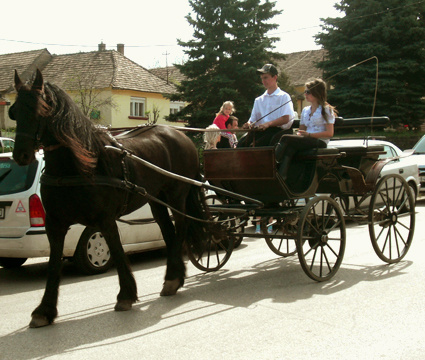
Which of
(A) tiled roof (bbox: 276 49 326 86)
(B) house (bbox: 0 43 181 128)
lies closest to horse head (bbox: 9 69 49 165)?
(B) house (bbox: 0 43 181 128)

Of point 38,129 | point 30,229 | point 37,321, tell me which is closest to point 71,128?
point 38,129

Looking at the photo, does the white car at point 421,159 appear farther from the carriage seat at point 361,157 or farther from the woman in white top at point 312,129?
the woman in white top at point 312,129

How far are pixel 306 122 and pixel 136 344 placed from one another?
3926mm

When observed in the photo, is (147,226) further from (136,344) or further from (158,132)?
(136,344)

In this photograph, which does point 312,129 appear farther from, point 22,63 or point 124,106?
point 22,63

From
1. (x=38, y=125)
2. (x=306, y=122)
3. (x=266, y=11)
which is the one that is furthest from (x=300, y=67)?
(x=38, y=125)

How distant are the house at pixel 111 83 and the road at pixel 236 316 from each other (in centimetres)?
2697

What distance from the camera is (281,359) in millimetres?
3910

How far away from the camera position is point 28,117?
4.58 meters

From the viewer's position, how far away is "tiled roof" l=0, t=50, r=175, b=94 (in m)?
35.6

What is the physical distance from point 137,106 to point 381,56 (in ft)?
56.2

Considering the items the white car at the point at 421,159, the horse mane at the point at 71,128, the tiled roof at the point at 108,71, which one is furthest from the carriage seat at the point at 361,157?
the tiled roof at the point at 108,71

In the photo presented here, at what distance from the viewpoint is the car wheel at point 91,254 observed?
7.07 metres

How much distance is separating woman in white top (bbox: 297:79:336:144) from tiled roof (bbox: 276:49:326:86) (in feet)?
117
